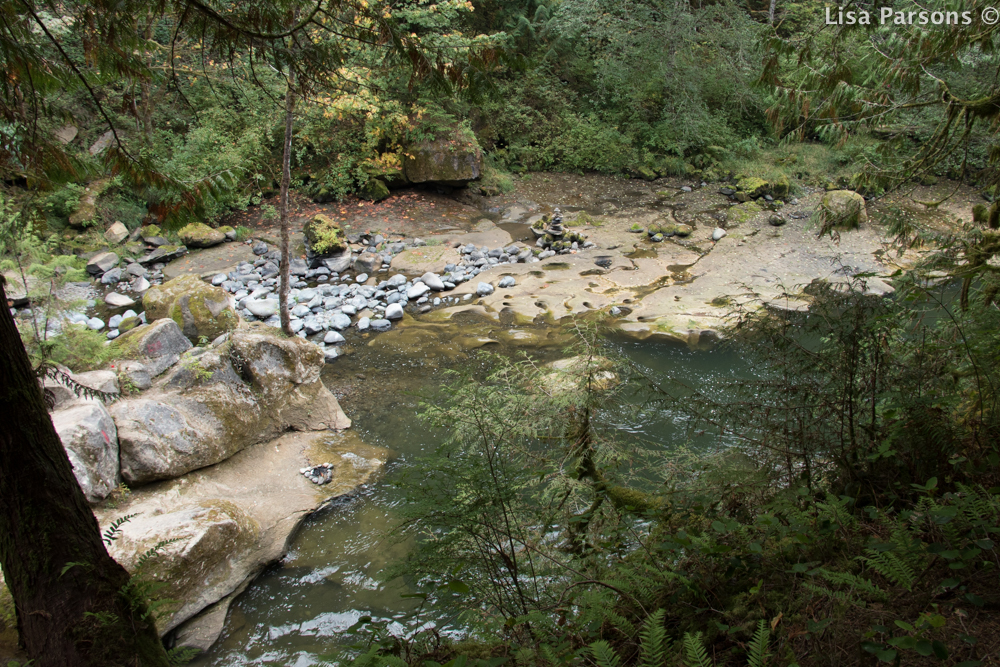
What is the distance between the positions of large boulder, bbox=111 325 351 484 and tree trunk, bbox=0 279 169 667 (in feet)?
10.1

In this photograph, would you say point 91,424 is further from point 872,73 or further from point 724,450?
point 872,73

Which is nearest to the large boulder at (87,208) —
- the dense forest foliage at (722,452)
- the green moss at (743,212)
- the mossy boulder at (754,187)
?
the dense forest foliage at (722,452)

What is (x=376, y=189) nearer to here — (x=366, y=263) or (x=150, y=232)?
(x=366, y=263)

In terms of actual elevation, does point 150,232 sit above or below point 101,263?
above

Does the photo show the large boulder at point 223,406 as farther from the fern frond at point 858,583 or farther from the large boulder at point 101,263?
the large boulder at point 101,263

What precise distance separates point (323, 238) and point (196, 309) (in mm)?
4129

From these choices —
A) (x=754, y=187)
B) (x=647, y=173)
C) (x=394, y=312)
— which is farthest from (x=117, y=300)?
(x=754, y=187)

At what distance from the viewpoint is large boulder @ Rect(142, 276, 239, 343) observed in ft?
24.4

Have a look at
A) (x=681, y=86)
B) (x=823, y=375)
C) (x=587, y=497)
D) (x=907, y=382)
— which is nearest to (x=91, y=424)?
(x=587, y=497)

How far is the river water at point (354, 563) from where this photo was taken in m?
4.04

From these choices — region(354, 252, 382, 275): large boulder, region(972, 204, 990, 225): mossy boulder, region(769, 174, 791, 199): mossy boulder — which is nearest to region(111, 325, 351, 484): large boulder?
region(354, 252, 382, 275): large boulder

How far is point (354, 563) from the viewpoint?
4.85 meters

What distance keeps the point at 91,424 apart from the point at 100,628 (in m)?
3.07

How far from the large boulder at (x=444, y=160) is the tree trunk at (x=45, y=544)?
12.5m
